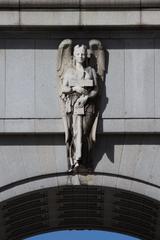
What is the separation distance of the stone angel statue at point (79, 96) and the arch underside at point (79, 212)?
2.81 ft

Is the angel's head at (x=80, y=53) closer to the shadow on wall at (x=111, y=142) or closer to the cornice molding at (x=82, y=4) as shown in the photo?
the cornice molding at (x=82, y=4)

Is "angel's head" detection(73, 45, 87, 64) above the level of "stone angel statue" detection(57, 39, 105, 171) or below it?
above

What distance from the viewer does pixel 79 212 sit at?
30.9 meters

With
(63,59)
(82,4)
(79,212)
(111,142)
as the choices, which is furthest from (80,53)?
(79,212)

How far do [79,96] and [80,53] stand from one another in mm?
794

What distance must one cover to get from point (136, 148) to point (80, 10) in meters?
2.77

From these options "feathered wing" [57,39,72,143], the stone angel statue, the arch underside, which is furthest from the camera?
the arch underside

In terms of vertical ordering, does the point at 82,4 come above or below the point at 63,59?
above

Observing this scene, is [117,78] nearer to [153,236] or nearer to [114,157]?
[114,157]

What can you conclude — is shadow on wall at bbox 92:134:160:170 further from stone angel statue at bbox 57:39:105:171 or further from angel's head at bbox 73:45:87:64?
angel's head at bbox 73:45:87:64

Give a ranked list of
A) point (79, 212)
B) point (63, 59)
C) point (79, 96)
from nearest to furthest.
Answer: point (79, 96) → point (63, 59) → point (79, 212)

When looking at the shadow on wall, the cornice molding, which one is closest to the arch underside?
the shadow on wall

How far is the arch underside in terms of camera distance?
2888 centimetres

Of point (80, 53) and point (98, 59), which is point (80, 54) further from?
point (98, 59)
